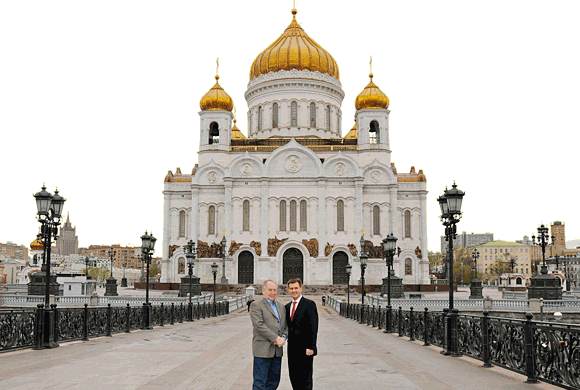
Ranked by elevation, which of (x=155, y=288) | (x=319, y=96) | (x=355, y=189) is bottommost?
(x=155, y=288)

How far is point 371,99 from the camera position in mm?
58062

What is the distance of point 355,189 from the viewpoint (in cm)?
5569

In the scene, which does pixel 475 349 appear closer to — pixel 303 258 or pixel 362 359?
pixel 362 359

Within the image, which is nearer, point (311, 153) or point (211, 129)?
point (311, 153)

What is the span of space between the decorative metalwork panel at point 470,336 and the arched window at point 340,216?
42.8 metres

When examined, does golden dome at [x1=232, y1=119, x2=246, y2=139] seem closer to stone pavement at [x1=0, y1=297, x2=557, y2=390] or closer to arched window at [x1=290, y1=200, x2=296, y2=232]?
arched window at [x1=290, y1=200, x2=296, y2=232]

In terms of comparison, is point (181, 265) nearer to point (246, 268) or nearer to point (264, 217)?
point (246, 268)

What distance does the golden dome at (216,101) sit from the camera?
5912 cm

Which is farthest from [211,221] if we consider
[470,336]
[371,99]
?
[470,336]

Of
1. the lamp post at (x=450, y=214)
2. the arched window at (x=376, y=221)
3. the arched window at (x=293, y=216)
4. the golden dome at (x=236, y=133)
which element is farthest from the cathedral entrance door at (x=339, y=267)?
the lamp post at (x=450, y=214)

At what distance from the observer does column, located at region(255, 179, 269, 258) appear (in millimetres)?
54656

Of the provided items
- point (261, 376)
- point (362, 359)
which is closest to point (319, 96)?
point (362, 359)

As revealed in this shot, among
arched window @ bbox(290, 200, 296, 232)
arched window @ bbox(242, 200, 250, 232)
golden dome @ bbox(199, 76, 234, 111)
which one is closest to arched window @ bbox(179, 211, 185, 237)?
arched window @ bbox(242, 200, 250, 232)

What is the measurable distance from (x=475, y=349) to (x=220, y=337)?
800 cm
